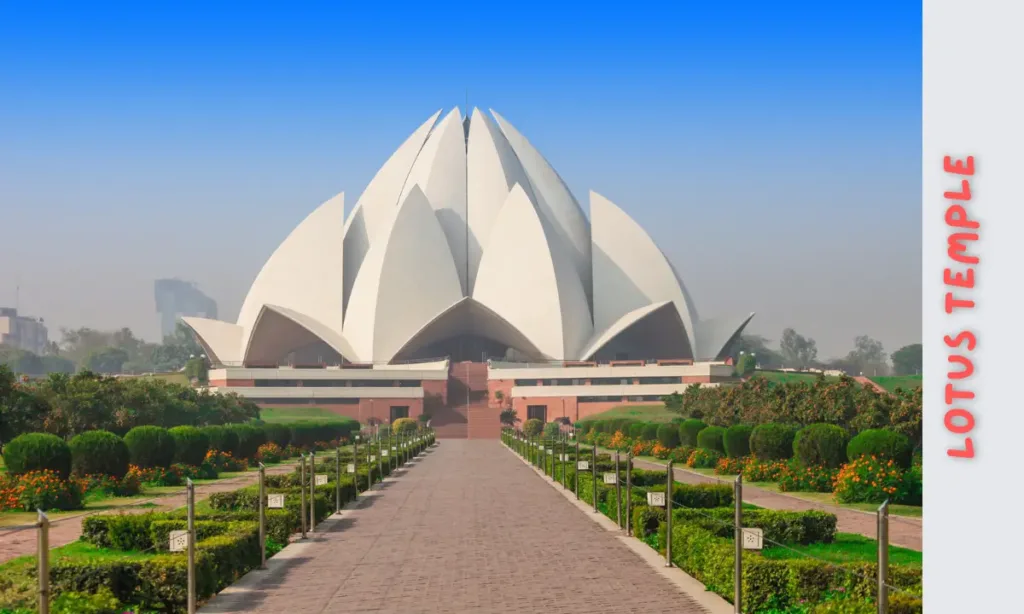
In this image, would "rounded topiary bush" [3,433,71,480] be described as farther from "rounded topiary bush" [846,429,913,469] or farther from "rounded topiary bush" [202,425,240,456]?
"rounded topiary bush" [846,429,913,469]

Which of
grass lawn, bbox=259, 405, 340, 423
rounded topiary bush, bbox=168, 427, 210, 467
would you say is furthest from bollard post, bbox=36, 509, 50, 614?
grass lawn, bbox=259, 405, 340, 423

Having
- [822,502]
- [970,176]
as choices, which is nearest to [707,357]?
[822,502]

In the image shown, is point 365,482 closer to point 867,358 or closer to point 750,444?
point 750,444

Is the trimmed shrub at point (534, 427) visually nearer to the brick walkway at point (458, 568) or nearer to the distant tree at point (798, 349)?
the brick walkway at point (458, 568)

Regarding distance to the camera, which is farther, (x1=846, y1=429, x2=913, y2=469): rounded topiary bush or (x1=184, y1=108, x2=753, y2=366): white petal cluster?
(x1=184, y1=108, x2=753, y2=366): white petal cluster

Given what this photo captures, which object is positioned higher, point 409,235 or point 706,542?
point 409,235

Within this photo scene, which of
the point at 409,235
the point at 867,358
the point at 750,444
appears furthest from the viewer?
the point at 867,358

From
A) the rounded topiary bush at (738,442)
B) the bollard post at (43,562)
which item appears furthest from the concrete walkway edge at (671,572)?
A: the rounded topiary bush at (738,442)
